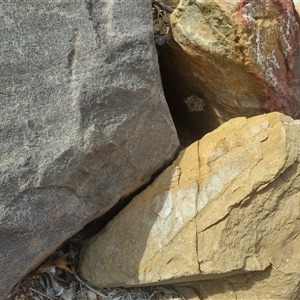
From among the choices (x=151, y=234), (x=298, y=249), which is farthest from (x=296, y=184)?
(x=151, y=234)

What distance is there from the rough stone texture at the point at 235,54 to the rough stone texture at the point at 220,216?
0.22 metres

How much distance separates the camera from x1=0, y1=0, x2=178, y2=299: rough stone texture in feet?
4.76

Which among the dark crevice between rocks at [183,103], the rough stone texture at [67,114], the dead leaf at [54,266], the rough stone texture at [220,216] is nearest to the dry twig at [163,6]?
the dark crevice between rocks at [183,103]

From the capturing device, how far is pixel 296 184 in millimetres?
1708

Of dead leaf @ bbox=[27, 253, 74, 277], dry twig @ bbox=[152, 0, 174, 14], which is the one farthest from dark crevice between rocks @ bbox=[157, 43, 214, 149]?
dead leaf @ bbox=[27, 253, 74, 277]

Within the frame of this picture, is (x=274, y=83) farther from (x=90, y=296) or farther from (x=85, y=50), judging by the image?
(x=90, y=296)

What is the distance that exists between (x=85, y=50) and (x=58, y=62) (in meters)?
0.12

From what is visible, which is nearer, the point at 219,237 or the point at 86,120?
the point at 86,120

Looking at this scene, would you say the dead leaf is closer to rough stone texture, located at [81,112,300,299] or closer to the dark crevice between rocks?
rough stone texture, located at [81,112,300,299]

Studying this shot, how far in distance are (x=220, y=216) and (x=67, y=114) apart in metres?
0.72

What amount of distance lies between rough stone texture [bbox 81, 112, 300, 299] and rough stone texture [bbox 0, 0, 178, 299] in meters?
0.19

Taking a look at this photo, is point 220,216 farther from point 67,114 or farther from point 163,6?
point 163,6

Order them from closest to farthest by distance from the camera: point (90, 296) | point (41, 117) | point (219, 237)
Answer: point (41, 117) → point (219, 237) → point (90, 296)

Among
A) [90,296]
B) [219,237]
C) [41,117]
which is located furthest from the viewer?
[90,296]
